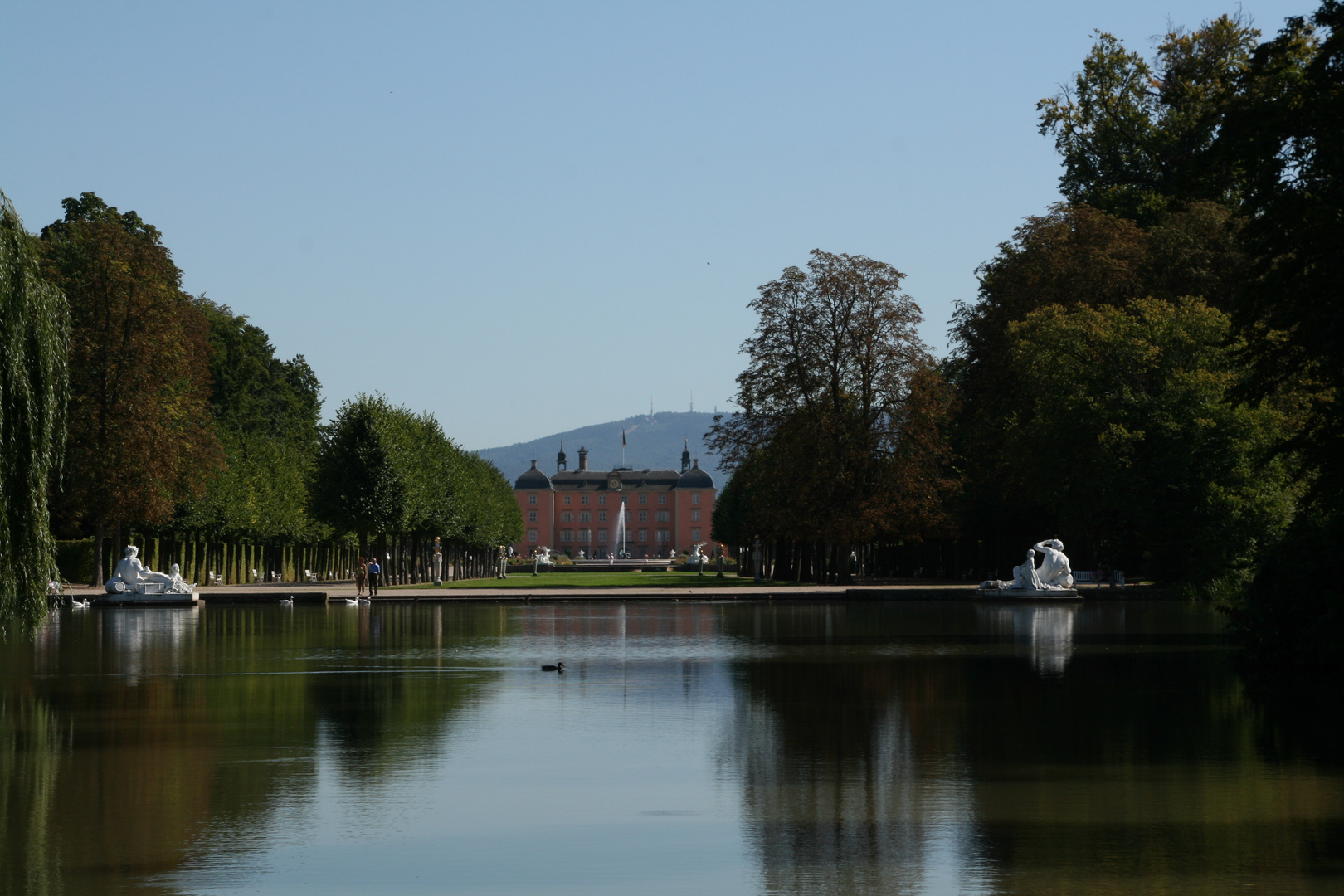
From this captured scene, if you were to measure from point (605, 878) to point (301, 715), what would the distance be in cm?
748

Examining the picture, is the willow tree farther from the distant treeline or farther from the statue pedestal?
the statue pedestal

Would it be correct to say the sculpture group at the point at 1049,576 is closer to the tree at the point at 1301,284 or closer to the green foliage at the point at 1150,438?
the green foliage at the point at 1150,438

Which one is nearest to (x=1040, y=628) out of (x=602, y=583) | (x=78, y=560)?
(x=78, y=560)

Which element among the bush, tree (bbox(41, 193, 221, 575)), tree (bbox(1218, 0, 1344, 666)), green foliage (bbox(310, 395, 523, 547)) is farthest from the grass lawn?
tree (bbox(1218, 0, 1344, 666))

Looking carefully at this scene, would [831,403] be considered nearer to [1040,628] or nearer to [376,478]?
[376,478]

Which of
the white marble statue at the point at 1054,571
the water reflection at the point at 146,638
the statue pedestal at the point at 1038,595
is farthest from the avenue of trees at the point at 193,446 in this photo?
the white marble statue at the point at 1054,571

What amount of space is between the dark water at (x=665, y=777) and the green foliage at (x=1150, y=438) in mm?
19365

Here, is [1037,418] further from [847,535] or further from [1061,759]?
[1061,759]

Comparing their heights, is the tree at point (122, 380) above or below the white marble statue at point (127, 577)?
above

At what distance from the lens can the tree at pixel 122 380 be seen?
49.6 m

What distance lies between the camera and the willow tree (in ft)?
50.1

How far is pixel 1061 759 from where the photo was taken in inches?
445

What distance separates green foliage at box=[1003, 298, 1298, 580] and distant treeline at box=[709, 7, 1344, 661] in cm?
7

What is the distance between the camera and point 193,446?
174 ft
